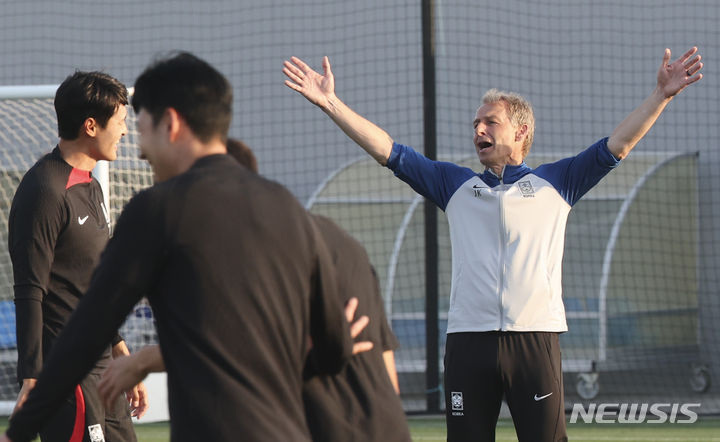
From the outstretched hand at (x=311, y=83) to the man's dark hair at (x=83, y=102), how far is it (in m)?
0.98

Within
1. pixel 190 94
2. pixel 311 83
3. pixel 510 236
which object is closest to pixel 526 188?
pixel 510 236

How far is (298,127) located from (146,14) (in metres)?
2.40

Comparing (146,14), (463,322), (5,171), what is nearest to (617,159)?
(463,322)

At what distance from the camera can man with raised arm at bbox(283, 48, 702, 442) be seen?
4.20 meters

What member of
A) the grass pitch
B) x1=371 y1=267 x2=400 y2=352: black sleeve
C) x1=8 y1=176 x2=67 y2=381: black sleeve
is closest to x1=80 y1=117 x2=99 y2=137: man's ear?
x1=8 y1=176 x2=67 y2=381: black sleeve

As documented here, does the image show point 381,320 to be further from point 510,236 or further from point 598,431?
point 598,431

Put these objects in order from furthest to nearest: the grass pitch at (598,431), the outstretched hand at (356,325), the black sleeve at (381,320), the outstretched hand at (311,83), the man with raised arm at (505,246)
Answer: the grass pitch at (598,431), the outstretched hand at (311,83), the man with raised arm at (505,246), the black sleeve at (381,320), the outstretched hand at (356,325)

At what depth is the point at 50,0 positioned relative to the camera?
1346 centimetres

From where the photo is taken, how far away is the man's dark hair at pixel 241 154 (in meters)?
2.51

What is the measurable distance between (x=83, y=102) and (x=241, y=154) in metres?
1.27

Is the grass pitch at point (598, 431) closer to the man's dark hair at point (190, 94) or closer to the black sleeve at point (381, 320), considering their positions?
the black sleeve at point (381, 320)

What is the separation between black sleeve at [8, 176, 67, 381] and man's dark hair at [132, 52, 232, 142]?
4.35 ft

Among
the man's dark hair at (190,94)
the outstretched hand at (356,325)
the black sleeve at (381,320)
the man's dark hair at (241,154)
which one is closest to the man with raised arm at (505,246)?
the black sleeve at (381,320)

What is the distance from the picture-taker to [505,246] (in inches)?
169
